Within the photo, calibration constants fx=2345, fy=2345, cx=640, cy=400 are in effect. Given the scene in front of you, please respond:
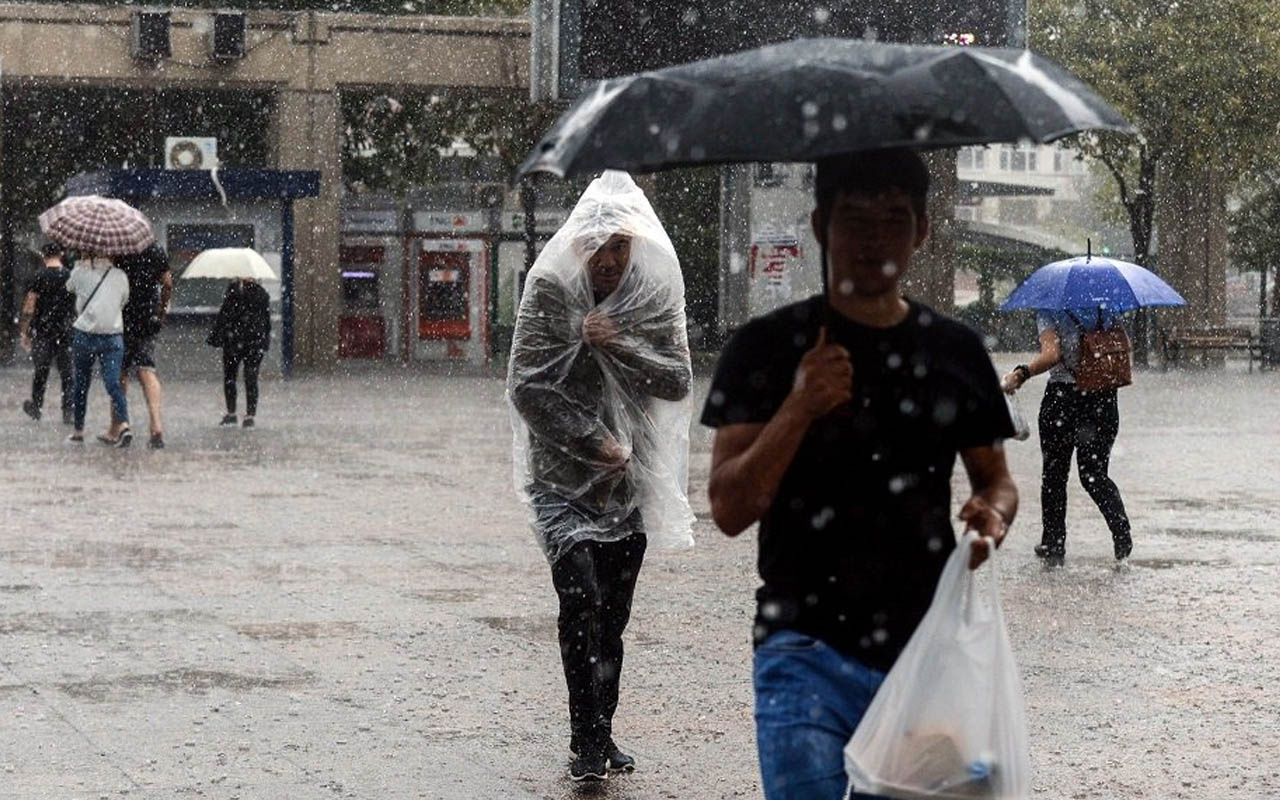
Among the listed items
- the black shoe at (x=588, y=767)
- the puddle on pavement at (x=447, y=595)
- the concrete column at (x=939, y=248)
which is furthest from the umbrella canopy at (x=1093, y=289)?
the concrete column at (x=939, y=248)

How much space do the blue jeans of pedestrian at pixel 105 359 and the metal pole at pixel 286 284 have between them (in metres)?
13.6

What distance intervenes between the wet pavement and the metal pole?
15587 mm

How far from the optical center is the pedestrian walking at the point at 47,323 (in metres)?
21.3

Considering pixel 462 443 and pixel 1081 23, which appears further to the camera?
pixel 1081 23

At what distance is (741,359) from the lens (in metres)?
3.67

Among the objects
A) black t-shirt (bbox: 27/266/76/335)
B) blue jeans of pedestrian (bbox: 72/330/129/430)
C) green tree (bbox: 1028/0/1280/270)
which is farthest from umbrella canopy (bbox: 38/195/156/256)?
green tree (bbox: 1028/0/1280/270)

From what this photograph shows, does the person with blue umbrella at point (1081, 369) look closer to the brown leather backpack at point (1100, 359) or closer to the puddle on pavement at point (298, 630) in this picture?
the brown leather backpack at point (1100, 359)

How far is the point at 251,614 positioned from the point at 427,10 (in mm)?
34042

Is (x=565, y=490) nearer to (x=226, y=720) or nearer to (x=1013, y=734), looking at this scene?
(x=226, y=720)

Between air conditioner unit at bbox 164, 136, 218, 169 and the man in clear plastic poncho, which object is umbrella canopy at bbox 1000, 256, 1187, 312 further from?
air conditioner unit at bbox 164, 136, 218, 169

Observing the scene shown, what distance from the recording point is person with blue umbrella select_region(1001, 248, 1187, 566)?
1117cm

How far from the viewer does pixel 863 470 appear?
3.66 metres

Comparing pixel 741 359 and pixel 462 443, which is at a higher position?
pixel 741 359

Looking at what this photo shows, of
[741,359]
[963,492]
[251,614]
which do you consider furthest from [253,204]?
[741,359]
